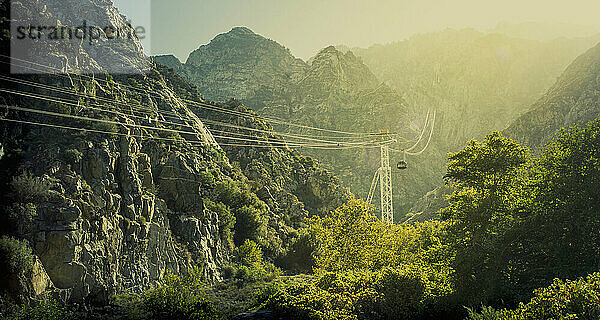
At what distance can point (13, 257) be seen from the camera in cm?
2623

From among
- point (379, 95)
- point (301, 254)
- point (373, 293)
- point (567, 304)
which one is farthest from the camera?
point (379, 95)

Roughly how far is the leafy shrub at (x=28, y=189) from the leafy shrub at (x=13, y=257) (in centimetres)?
376

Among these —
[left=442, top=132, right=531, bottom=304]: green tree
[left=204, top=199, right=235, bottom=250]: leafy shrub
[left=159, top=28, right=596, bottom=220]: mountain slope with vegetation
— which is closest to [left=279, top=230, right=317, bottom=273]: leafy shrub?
[left=204, top=199, right=235, bottom=250]: leafy shrub

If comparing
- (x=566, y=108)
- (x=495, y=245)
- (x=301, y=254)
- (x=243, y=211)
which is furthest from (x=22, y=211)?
(x=566, y=108)

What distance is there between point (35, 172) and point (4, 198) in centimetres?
309

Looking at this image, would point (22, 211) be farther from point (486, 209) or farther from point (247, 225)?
point (486, 209)

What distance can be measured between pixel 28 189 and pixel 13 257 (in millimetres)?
6030

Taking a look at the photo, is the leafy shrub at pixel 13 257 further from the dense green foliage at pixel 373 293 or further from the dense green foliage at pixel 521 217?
the dense green foliage at pixel 521 217

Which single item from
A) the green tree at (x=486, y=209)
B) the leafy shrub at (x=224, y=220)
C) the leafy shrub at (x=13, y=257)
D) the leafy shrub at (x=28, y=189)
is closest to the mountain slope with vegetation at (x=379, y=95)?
the leafy shrub at (x=224, y=220)

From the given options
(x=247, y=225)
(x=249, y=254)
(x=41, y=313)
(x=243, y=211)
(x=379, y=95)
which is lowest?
(x=249, y=254)

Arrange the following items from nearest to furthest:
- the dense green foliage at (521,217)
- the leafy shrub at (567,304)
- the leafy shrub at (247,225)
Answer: the leafy shrub at (567,304) < the dense green foliage at (521,217) < the leafy shrub at (247,225)

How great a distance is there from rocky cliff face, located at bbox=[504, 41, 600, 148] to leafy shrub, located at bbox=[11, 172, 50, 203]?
8852 centimetres

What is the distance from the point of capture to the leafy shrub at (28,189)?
2994 cm

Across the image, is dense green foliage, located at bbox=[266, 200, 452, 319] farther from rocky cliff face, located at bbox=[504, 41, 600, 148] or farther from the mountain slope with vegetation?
the mountain slope with vegetation
